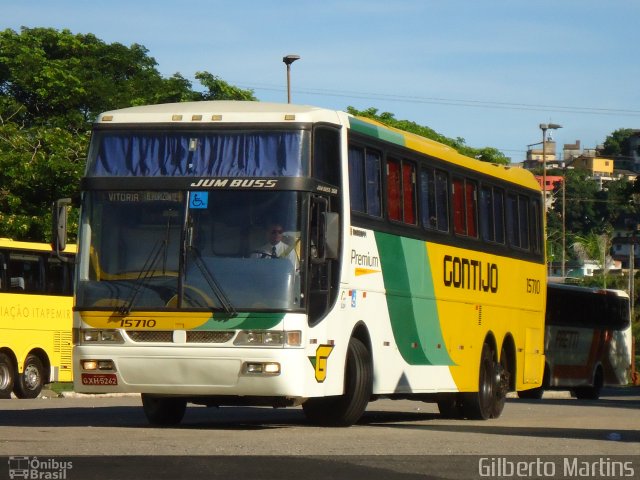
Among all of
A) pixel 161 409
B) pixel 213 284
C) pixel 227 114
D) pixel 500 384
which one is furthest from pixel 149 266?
pixel 500 384

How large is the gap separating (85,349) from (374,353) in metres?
3.49

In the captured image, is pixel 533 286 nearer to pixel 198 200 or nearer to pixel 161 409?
pixel 161 409

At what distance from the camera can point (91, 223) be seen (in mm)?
17047

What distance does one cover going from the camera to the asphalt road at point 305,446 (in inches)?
466

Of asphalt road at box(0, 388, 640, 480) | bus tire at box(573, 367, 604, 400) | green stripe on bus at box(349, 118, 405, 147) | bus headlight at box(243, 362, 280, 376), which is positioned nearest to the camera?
asphalt road at box(0, 388, 640, 480)

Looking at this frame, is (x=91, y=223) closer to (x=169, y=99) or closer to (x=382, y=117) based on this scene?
(x=169, y=99)

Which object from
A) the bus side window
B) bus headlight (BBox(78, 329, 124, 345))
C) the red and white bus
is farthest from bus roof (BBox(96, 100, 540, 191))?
the red and white bus

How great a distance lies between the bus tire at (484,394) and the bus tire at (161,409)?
16.0 feet

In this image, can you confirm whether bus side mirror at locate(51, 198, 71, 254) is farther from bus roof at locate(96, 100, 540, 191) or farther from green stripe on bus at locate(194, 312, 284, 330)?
green stripe on bus at locate(194, 312, 284, 330)

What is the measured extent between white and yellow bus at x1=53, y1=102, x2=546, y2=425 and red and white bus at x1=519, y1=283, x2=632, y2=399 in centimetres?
2629

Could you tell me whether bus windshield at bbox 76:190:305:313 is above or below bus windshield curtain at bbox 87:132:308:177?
below

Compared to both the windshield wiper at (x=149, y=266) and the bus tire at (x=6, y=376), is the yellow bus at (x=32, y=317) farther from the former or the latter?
the windshield wiper at (x=149, y=266)

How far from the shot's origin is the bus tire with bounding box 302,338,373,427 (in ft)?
58.1

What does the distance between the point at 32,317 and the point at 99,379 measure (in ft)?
59.0
